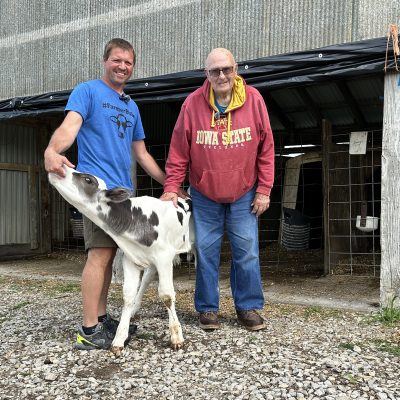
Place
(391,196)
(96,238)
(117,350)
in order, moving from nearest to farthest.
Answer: (117,350), (96,238), (391,196)

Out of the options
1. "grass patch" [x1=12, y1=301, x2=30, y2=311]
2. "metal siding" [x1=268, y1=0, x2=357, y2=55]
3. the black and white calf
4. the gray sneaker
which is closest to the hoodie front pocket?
the black and white calf

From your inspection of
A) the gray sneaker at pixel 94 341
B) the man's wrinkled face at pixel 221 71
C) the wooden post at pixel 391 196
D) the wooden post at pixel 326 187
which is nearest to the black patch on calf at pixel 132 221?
the gray sneaker at pixel 94 341

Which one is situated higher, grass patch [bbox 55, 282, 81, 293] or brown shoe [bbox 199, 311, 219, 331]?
brown shoe [bbox 199, 311, 219, 331]

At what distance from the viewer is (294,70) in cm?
480

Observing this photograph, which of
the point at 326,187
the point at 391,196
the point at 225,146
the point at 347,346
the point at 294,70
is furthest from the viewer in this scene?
the point at 326,187

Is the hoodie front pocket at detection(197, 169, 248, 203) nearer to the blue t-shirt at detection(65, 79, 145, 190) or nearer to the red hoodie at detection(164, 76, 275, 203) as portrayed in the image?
the red hoodie at detection(164, 76, 275, 203)

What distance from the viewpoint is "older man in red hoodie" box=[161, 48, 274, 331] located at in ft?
12.2

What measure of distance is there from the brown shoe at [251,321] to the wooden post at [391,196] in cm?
134

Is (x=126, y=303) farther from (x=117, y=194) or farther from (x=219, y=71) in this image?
(x=219, y=71)

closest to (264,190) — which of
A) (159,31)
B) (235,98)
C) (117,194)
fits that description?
(235,98)

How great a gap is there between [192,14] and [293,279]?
3725 mm

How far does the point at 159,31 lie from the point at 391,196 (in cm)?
356

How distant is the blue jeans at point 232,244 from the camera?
3.89 metres

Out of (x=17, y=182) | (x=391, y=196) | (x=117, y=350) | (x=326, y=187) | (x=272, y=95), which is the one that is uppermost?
(x=272, y=95)
